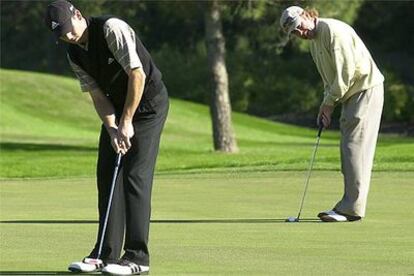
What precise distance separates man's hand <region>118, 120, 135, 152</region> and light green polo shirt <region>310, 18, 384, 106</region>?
3.33m

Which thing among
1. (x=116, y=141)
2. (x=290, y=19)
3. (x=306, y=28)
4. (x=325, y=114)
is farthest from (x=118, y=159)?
(x=325, y=114)

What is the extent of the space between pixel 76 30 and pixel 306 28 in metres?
3.44

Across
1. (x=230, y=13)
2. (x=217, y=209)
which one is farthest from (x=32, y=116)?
(x=217, y=209)

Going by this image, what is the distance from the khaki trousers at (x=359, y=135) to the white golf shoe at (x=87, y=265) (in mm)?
3548

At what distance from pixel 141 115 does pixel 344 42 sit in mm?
3228

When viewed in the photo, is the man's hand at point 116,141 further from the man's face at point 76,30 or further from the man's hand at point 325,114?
the man's hand at point 325,114

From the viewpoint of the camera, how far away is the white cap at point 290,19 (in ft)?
32.1

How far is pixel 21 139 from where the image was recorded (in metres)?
31.4

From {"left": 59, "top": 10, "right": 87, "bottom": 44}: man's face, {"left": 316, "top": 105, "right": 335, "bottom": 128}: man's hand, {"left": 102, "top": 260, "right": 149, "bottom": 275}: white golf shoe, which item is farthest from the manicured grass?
{"left": 59, "top": 10, "right": 87, "bottom": 44}: man's face

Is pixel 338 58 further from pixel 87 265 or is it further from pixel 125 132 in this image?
pixel 87 265

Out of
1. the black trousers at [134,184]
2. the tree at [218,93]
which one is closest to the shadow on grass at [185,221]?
the black trousers at [134,184]

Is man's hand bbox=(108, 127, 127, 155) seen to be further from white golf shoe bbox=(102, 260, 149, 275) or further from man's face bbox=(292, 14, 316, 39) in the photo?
man's face bbox=(292, 14, 316, 39)

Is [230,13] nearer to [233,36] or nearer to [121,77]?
[121,77]

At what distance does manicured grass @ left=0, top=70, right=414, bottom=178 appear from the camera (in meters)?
25.1
